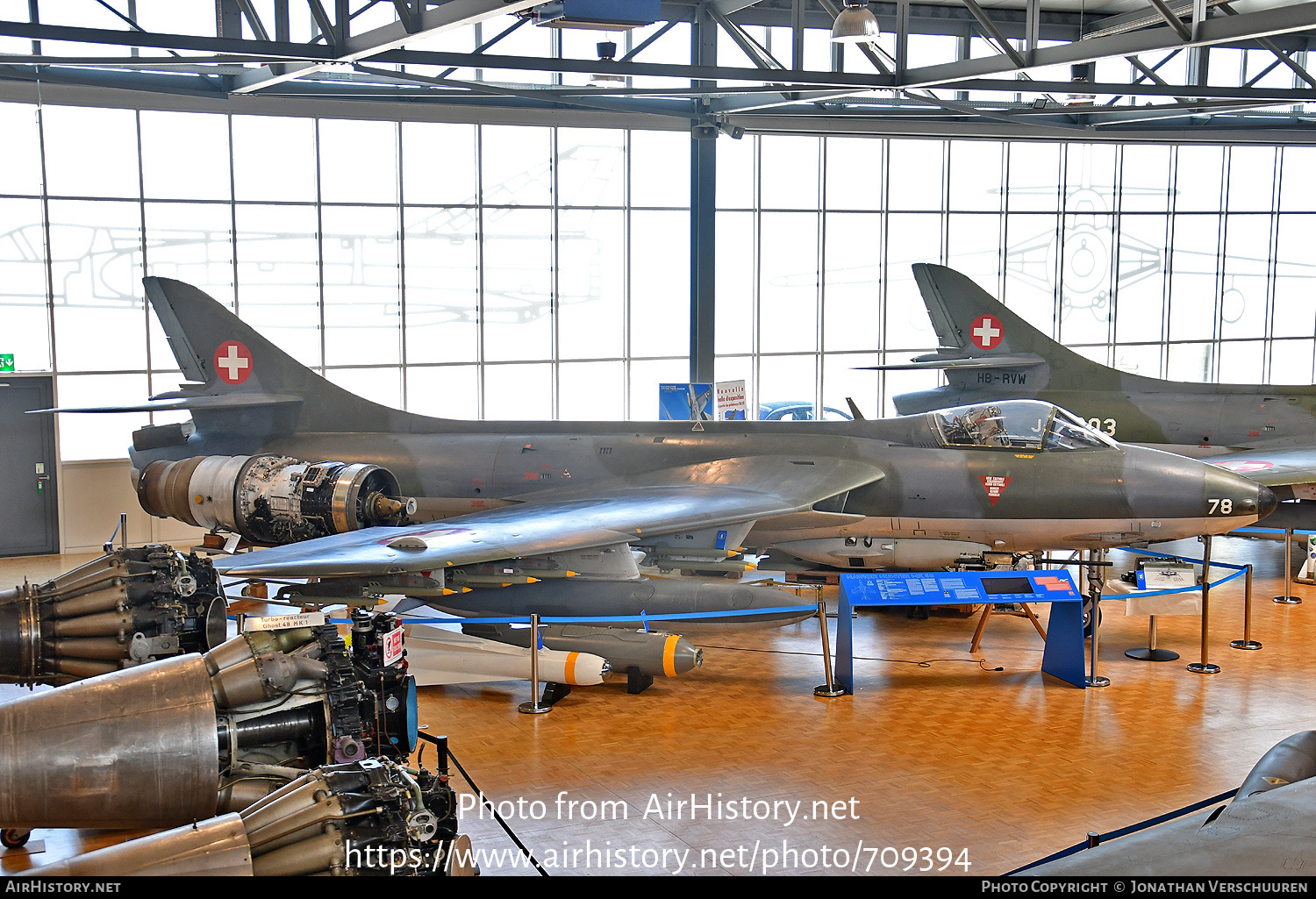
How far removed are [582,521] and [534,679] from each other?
164cm

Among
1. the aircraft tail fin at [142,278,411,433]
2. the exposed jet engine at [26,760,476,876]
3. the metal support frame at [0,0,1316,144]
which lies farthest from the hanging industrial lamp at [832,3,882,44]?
the exposed jet engine at [26,760,476,876]

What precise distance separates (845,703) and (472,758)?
326 centimetres

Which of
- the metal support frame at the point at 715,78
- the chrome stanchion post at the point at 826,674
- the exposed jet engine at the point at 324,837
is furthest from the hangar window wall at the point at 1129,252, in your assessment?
the exposed jet engine at the point at 324,837

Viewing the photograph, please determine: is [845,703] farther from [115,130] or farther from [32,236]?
[115,130]

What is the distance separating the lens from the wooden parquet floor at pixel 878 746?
6.72 m

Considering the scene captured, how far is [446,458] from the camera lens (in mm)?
12375

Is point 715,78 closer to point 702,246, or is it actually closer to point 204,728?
point 702,246

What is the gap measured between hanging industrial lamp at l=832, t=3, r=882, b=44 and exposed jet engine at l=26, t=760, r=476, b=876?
885 cm

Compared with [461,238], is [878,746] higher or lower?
lower

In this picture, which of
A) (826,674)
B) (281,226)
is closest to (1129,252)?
(281,226)

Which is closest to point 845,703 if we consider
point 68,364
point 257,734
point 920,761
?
point 920,761

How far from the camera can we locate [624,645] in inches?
380

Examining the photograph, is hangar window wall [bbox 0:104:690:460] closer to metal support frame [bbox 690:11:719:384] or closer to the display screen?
metal support frame [bbox 690:11:719:384]

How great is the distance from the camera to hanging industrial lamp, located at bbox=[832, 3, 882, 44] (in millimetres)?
10824
